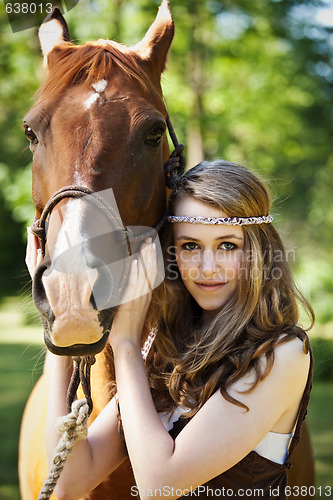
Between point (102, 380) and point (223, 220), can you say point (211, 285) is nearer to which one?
point (223, 220)

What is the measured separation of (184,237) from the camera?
201 centimetres

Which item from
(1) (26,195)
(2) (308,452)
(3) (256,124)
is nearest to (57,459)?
(2) (308,452)

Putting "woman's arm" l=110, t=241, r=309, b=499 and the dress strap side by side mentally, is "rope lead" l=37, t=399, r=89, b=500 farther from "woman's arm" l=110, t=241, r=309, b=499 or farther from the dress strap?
the dress strap

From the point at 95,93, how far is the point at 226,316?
0.94 meters

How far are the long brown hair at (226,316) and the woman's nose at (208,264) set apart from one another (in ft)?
0.36

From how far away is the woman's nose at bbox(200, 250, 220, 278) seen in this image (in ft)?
6.38

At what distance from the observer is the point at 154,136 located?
2.02 meters

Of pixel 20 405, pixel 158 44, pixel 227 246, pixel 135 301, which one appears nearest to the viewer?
pixel 135 301

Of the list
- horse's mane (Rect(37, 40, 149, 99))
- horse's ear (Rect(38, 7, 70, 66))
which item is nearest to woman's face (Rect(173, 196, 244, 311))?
horse's mane (Rect(37, 40, 149, 99))

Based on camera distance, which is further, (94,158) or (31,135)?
(31,135)

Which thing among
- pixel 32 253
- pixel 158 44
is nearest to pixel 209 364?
pixel 32 253

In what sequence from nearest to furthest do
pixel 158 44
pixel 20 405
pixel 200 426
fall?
pixel 200 426
pixel 158 44
pixel 20 405

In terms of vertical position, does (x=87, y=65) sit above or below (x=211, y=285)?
above

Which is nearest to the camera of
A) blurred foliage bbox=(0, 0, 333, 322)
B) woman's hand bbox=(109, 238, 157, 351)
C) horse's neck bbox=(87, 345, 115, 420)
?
woman's hand bbox=(109, 238, 157, 351)
